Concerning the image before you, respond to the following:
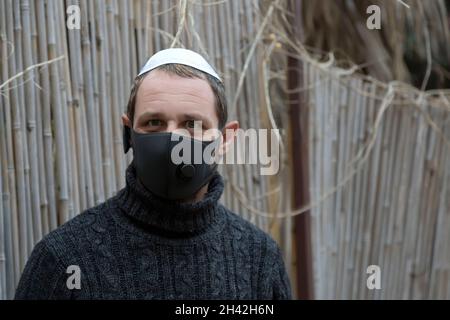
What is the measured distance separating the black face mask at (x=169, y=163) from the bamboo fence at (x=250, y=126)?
1.64 feet

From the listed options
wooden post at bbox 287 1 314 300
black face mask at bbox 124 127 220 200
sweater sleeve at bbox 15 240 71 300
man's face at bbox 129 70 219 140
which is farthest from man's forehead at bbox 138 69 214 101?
wooden post at bbox 287 1 314 300

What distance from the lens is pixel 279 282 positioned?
2.01m

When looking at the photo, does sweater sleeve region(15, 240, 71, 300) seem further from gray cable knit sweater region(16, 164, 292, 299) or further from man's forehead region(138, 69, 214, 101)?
man's forehead region(138, 69, 214, 101)

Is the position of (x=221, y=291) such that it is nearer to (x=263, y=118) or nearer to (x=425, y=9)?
(x=263, y=118)

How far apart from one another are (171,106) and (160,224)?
0.28m

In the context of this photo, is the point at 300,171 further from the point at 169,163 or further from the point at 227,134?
Result: the point at 169,163

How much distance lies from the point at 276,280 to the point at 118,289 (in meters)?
0.47

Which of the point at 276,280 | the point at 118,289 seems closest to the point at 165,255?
the point at 118,289

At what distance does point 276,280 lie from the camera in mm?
1995

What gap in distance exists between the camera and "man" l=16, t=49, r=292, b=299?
1.71 meters

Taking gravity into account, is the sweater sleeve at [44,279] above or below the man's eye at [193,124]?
below

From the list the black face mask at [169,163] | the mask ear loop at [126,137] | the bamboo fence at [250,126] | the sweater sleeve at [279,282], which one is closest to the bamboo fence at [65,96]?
the bamboo fence at [250,126]

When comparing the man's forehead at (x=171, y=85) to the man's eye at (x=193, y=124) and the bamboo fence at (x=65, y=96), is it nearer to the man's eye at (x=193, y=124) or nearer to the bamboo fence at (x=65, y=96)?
the man's eye at (x=193, y=124)

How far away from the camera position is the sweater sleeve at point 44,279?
5.52 feet
